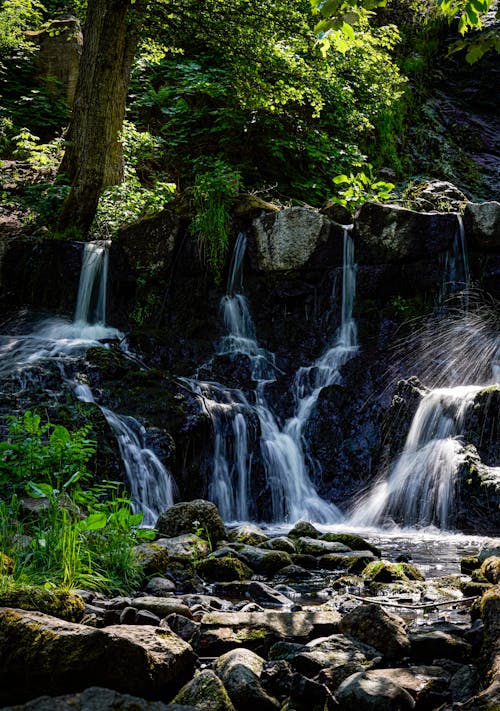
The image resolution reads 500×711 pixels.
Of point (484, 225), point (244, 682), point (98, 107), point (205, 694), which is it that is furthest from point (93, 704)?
point (98, 107)

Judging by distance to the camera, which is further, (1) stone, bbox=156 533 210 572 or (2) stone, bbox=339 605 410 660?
(1) stone, bbox=156 533 210 572

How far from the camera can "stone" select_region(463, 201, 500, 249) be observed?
1031cm

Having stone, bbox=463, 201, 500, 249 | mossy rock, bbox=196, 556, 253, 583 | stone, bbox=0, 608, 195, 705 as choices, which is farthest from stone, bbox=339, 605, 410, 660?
stone, bbox=463, 201, 500, 249

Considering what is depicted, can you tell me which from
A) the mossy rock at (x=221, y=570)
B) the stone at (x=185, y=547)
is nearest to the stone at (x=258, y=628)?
the mossy rock at (x=221, y=570)

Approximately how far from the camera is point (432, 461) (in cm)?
745

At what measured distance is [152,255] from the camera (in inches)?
445

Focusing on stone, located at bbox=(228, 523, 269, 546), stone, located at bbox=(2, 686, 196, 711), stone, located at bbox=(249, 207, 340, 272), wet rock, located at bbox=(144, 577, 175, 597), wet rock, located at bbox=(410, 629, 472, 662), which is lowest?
stone, located at bbox=(228, 523, 269, 546)

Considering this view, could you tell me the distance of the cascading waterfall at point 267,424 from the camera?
8.20 metres

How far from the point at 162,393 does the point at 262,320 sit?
313cm

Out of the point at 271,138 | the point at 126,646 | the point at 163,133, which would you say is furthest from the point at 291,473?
the point at 163,133

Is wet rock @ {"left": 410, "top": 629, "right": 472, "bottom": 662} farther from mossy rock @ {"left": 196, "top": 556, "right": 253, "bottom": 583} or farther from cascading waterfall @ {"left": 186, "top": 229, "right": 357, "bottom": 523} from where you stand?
cascading waterfall @ {"left": 186, "top": 229, "right": 357, "bottom": 523}

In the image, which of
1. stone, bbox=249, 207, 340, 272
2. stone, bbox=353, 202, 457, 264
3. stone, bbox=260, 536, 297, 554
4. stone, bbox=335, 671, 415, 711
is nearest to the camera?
stone, bbox=335, 671, 415, 711

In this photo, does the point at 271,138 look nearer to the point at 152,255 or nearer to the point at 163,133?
the point at 163,133

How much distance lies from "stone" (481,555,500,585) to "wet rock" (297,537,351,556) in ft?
5.18
